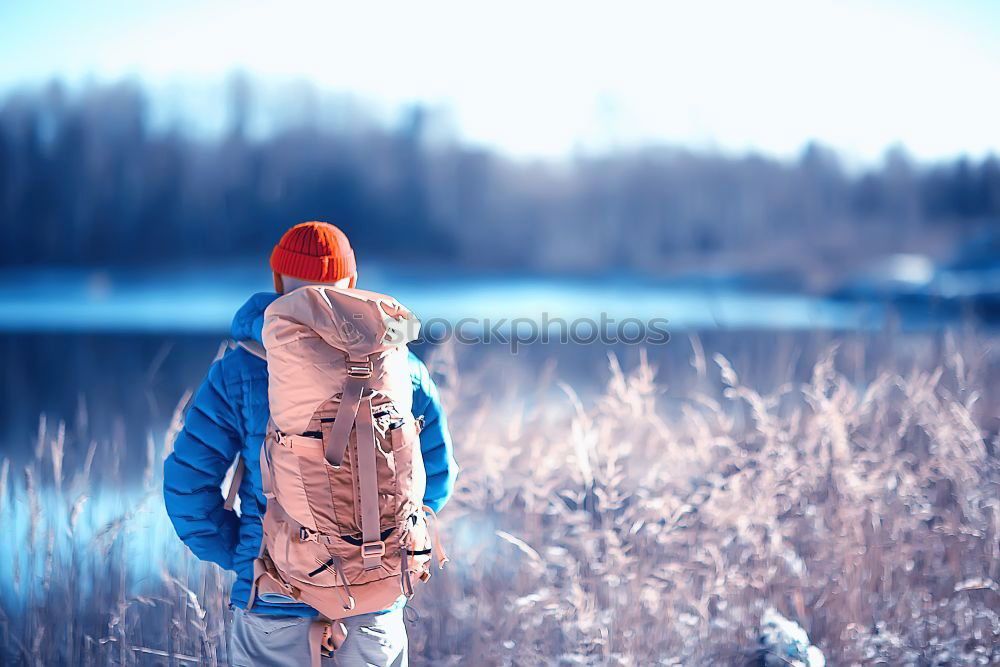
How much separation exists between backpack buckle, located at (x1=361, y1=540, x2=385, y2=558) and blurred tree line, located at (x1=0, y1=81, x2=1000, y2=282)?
157 inches

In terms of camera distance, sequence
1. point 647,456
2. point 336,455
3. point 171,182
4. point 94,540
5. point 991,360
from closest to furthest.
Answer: point 336,455 → point 94,540 → point 647,456 → point 991,360 → point 171,182

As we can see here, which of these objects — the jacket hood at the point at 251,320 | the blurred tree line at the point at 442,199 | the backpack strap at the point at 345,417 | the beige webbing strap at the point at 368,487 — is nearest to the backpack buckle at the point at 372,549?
the beige webbing strap at the point at 368,487

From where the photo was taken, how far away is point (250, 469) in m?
1.37

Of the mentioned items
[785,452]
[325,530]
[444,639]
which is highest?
[325,530]

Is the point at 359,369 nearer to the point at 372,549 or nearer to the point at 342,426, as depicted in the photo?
the point at 342,426

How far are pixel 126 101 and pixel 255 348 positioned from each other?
3967 millimetres

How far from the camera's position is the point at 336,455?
1225 mm

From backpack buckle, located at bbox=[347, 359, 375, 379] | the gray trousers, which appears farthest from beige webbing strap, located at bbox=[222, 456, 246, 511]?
backpack buckle, located at bbox=[347, 359, 375, 379]

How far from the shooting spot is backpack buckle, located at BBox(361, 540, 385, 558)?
4.14 feet

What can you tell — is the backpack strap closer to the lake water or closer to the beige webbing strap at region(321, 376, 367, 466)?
the beige webbing strap at region(321, 376, 367, 466)

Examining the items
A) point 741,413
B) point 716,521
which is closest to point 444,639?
point 716,521

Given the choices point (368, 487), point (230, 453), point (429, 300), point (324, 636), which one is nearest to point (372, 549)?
point (368, 487)

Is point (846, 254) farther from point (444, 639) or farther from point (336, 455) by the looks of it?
point (336, 455)

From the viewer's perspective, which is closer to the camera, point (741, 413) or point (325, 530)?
point (325, 530)
